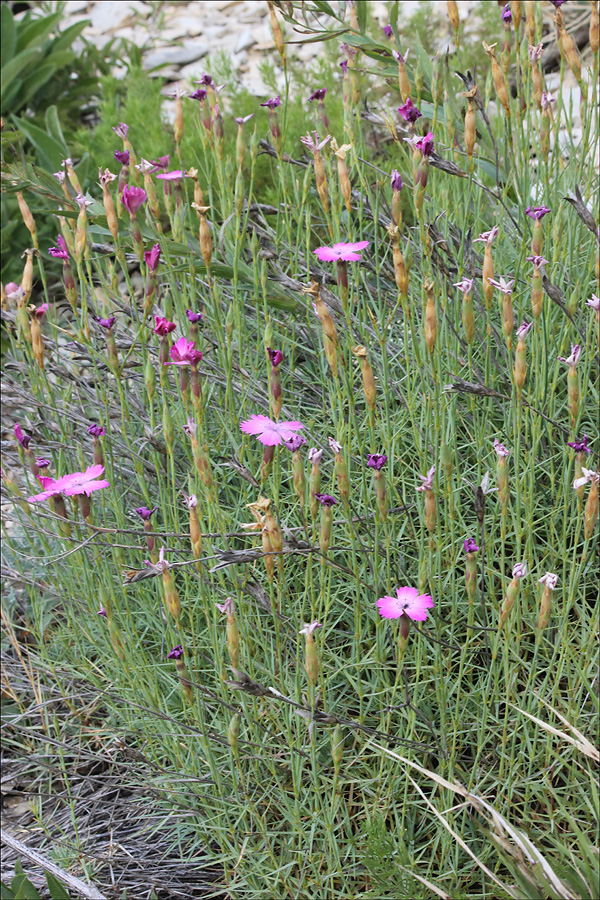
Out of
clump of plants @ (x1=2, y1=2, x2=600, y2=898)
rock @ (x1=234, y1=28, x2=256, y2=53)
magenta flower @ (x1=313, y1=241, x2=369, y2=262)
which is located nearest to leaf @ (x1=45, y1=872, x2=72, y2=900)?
clump of plants @ (x1=2, y1=2, x2=600, y2=898)

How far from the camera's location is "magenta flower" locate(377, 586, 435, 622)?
1.08 meters

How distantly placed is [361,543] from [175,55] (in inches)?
150

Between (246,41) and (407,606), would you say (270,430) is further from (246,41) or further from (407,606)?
(246,41)

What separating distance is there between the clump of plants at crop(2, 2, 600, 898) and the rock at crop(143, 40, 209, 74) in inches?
110

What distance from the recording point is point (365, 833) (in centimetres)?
127

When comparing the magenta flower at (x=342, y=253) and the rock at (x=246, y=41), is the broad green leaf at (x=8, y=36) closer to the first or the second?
the rock at (x=246, y=41)

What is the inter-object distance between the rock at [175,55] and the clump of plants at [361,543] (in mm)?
2792

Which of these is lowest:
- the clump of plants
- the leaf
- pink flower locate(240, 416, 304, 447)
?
the leaf

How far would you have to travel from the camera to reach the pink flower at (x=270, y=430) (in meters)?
1.15

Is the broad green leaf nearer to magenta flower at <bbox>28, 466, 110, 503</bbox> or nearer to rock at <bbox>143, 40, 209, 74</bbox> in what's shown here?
rock at <bbox>143, 40, 209, 74</bbox>

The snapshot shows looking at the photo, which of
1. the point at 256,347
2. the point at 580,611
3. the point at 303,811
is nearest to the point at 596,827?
the point at 580,611

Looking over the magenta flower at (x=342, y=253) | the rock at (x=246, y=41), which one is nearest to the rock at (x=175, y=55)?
the rock at (x=246, y=41)

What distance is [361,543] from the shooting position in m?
1.33

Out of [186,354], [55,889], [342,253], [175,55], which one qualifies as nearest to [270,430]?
[186,354]
